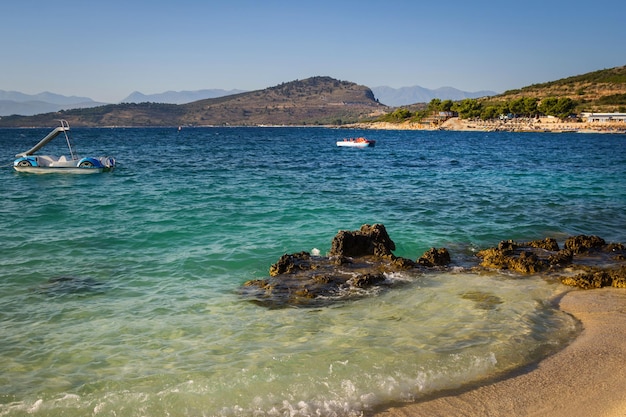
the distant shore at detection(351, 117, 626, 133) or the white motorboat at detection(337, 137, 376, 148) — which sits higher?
the distant shore at detection(351, 117, 626, 133)

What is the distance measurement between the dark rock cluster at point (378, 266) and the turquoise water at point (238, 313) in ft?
2.16

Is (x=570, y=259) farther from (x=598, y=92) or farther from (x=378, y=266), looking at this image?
(x=598, y=92)

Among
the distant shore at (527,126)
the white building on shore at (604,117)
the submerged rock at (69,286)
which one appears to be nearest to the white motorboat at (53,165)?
the submerged rock at (69,286)

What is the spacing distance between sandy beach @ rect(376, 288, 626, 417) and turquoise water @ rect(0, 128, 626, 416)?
400 millimetres

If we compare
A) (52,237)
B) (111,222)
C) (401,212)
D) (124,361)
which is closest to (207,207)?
(111,222)

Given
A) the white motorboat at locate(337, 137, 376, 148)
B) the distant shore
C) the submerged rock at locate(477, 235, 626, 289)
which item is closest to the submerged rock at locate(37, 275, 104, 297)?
the submerged rock at locate(477, 235, 626, 289)

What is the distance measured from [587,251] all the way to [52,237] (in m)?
20.0

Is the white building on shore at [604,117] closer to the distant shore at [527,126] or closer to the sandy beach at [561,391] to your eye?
the distant shore at [527,126]

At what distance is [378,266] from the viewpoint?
563 inches

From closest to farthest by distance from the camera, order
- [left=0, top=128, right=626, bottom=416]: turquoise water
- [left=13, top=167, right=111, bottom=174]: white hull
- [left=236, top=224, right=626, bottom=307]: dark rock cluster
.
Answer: [left=0, top=128, right=626, bottom=416]: turquoise water
[left=236, top=224, right=626, bottom=307]: dark rock cluster
[left=13, top=167, right=111, bottom=174]: white hull

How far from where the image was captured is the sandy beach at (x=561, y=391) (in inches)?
267

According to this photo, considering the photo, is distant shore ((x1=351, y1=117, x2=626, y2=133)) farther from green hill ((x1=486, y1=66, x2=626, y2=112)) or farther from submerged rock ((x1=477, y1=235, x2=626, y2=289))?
submerged rock ((x1=477, y1=235, x2=626, y2=289))

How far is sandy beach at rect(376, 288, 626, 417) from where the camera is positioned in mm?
6773

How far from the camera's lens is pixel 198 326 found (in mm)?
10266
